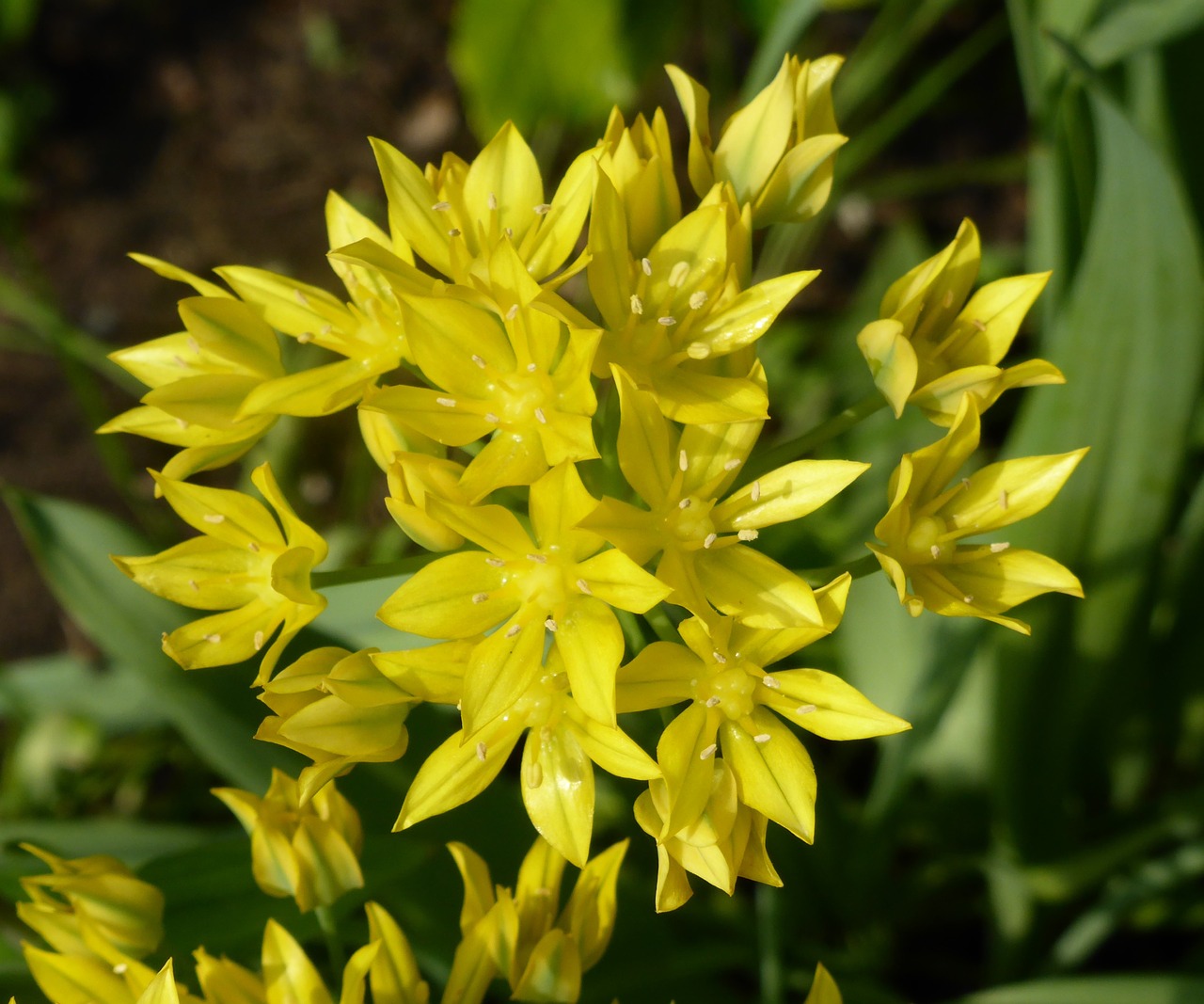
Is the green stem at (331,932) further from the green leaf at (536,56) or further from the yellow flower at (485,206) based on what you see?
the green leaf at (536,56)

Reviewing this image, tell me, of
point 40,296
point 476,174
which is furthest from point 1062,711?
point 40,296

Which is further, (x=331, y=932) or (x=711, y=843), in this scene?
(x=331, y=932)

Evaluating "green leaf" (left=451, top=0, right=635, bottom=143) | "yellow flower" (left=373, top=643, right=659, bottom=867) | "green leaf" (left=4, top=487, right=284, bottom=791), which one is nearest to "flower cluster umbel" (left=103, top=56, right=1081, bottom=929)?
"yellow flower" (left=373, top=643, right=659, bottom=867)

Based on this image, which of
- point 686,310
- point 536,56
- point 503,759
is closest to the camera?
point 503,759

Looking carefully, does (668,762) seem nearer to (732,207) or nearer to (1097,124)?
→ (732,207)

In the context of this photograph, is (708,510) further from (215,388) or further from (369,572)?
(215,388)

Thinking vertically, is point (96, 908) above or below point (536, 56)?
below

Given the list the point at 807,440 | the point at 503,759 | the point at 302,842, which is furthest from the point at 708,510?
the point at 302,842
